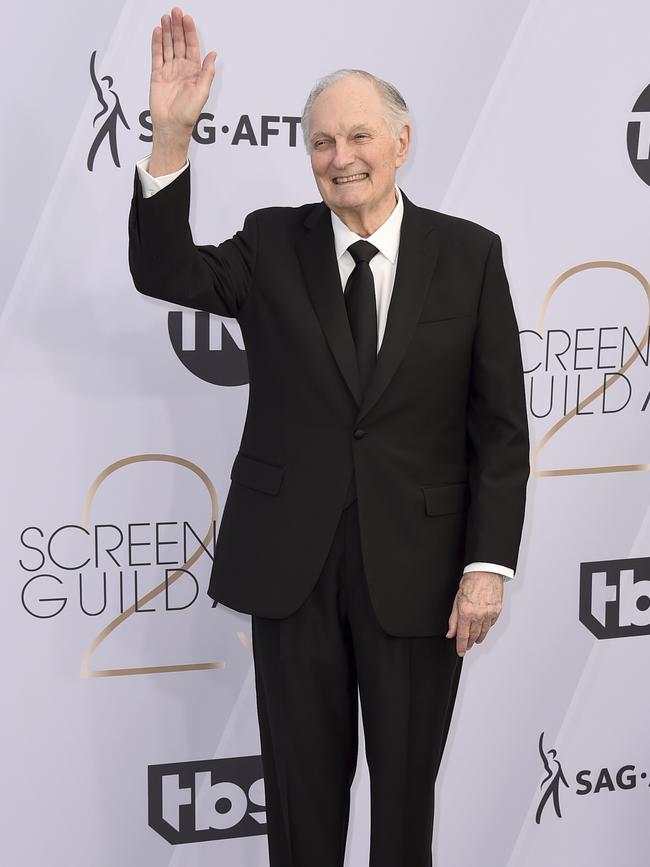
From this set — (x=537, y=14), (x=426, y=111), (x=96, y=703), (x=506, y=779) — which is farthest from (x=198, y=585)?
(x=537, y=14)

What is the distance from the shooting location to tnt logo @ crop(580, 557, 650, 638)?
8.08ft

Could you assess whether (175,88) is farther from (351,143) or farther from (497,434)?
(497,434)

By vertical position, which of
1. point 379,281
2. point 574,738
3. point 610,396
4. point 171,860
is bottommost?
point 171,860

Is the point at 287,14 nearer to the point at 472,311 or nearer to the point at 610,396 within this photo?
the point at 472,311

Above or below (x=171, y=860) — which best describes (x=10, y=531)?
above

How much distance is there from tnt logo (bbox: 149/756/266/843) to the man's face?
1283 mm

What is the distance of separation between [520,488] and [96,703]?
106 centimetres

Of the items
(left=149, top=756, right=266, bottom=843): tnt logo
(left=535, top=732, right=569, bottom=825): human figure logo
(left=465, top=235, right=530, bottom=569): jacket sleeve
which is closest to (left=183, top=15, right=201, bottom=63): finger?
(left=465, top=235, right=530, bottom=569): jacket sleeve

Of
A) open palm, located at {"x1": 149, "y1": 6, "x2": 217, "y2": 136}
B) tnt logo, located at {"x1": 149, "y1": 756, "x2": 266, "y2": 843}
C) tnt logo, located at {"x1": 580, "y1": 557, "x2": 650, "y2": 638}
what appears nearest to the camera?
open palm, located at {"x1": 149, "y1": 6, "x2": 217, "y2": 136}

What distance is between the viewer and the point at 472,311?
63.3 inches

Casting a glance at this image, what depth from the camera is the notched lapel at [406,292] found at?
1549 millimetres

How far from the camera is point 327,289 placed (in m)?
1.59

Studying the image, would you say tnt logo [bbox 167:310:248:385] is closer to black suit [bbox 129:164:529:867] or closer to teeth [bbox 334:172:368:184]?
black suit [bbox 129:164:529:867]

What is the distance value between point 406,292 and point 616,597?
1.20 metres
